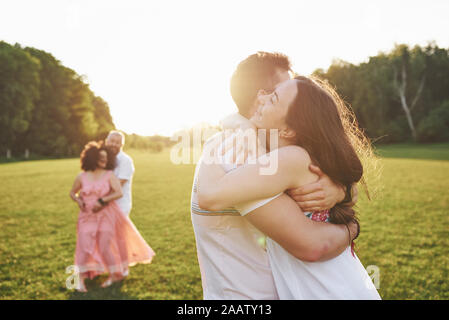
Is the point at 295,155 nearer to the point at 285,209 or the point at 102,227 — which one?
the point at 285,209

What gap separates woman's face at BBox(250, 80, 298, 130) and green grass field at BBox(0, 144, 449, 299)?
4320 millimetres

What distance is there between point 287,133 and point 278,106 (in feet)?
0.48

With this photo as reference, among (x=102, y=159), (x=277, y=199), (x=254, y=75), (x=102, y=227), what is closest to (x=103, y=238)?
(x=102, y=227)

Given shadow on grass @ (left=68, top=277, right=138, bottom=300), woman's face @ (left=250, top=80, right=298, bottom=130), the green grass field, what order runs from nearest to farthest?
1. woman's face @ (left=250, top=80, right=298, bottom=130)
2. shadow on grass @ (left=68, top=277, right=138, bottom=300)
3. the green grass field

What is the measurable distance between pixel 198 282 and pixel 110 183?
241 centimetres

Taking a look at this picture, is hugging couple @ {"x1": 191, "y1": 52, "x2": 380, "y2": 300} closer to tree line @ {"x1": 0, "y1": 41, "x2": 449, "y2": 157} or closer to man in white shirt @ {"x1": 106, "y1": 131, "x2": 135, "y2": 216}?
man in white shirt @ {"x1": 106, "y1": 131, "x2": 135, "y2": 216}

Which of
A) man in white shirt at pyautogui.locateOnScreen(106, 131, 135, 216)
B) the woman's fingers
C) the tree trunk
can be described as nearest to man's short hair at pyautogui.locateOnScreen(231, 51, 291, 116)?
the woman's fingers

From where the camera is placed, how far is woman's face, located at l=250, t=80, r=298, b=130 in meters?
1.66

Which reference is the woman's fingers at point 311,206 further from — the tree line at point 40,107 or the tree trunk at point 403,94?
the tree trunk at point 403,94

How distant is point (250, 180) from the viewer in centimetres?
142

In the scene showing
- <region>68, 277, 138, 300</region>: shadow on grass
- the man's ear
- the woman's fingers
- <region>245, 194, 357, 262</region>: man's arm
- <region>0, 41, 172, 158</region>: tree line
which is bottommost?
<region>68, 277, 138, 300</region>: shadow on grass

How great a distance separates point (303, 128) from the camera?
5.30 feet

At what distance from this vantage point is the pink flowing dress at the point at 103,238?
18.5 ft

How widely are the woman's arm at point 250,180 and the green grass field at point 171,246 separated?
4.28 metres
